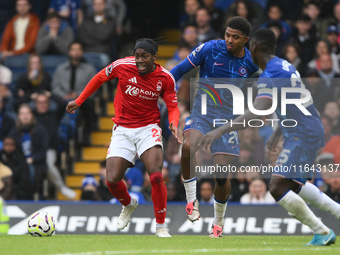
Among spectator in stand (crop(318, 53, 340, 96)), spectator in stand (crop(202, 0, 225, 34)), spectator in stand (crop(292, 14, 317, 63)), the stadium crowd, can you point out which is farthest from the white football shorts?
spectator in stand (crop(202, 0, 225, 34))

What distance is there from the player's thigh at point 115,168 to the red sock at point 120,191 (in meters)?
0.11

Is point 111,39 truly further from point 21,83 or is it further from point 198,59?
point 198,59

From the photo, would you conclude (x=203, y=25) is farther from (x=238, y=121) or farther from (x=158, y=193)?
(x=238, y=121)

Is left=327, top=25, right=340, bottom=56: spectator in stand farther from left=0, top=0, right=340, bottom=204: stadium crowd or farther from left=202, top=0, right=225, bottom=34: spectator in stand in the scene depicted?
left=202, top=0, right=225, bottom=34: spectator in stand

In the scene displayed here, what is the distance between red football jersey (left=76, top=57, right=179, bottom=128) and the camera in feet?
34.4

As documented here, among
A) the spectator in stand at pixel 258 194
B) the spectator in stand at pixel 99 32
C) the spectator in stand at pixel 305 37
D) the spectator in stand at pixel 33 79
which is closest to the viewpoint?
the spectator in stand at pixel 258 194

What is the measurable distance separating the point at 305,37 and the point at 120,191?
6928 millimetres

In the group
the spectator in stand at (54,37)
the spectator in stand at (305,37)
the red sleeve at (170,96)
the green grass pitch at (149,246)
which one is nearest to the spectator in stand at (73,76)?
the spectator in stand at (54,37)

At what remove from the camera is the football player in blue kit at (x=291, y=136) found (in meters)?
9.00

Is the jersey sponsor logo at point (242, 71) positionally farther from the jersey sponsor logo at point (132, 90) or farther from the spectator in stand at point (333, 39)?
the spectator in stand at point (333, 39)

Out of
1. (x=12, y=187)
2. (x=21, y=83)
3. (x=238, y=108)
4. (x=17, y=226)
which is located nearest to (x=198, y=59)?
(x=238, y=108)

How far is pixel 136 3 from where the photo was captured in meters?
20.1

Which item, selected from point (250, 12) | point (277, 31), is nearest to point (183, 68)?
point (277, 31)

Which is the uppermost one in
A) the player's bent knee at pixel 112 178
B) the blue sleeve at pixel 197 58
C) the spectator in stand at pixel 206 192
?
the blue sleeve at pixel 197 58
